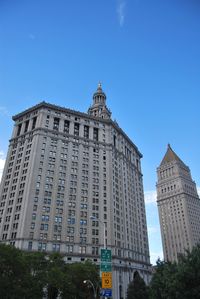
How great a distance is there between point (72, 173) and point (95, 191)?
35.0 feet

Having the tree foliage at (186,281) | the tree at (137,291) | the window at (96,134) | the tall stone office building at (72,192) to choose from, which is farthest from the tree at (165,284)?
the window at (96,134)

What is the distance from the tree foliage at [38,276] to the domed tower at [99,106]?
8034 centimetres

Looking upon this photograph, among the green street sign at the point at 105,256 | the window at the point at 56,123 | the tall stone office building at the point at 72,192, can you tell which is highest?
the window at the point at 56,123

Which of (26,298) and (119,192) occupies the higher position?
(119,192)

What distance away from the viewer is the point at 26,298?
48.6m

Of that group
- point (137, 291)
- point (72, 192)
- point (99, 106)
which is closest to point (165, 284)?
point (137, 291)

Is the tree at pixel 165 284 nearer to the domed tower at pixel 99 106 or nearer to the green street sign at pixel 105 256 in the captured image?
the green street sign at pixel 105 256

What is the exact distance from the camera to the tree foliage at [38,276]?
4654 centimetres

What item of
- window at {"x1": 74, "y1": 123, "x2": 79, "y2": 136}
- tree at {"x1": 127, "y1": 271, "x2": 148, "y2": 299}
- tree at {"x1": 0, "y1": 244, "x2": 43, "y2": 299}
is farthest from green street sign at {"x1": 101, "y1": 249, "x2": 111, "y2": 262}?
window at {"x1": 74, "y1": 123, "x2": 79, "y2": 136}

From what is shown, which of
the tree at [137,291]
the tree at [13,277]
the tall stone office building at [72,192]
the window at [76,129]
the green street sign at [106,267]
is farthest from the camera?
the window at [76,129]

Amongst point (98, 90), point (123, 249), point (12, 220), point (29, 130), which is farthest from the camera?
point (98, 90)

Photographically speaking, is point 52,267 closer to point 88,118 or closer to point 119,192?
point 119,192

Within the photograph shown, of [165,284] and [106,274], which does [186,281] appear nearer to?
[165,284]

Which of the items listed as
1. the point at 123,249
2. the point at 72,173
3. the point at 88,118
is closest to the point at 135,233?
the point at 123,249
